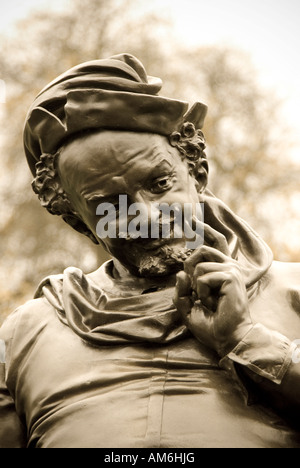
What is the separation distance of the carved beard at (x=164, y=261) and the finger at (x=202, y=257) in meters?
0.21

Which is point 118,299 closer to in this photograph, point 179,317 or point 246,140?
point 179,317

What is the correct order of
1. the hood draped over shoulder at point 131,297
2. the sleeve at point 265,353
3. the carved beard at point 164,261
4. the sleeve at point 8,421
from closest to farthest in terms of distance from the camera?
the sleeve at point 265,353 < the hood draped over shoulder at point 131,297 < the carved beard at point 164,261 < the sleeve at point 8,421

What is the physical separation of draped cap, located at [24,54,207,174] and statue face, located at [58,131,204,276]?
5 cm

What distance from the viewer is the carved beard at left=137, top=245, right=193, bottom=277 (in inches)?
181

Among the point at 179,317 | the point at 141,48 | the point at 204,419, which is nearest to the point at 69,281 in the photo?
the point at 179,317

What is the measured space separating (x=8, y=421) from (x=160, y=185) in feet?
3.61

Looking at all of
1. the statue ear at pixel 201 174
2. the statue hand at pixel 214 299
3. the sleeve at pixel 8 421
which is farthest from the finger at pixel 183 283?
the sleeve at pixel 8 421

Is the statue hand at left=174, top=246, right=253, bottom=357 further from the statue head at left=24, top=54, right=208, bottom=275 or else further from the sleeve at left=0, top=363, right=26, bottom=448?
the sleeve at left=0, top=363, right=26, bottom=448

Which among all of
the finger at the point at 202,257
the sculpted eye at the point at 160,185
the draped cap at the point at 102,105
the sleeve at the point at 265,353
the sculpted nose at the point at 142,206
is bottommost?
the sleeve at the point at 265,353

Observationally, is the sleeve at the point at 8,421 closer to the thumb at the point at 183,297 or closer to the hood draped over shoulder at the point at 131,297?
the hood draped over shoulder at the point at 131,297

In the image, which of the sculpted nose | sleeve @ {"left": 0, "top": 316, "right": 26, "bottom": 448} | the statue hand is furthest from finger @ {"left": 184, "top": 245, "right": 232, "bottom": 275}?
sleeve @ {"left": 0, "top": 316, "right": 26, "bottom": 448}

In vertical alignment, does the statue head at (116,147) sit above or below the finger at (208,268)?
above

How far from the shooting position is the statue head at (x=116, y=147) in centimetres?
463
